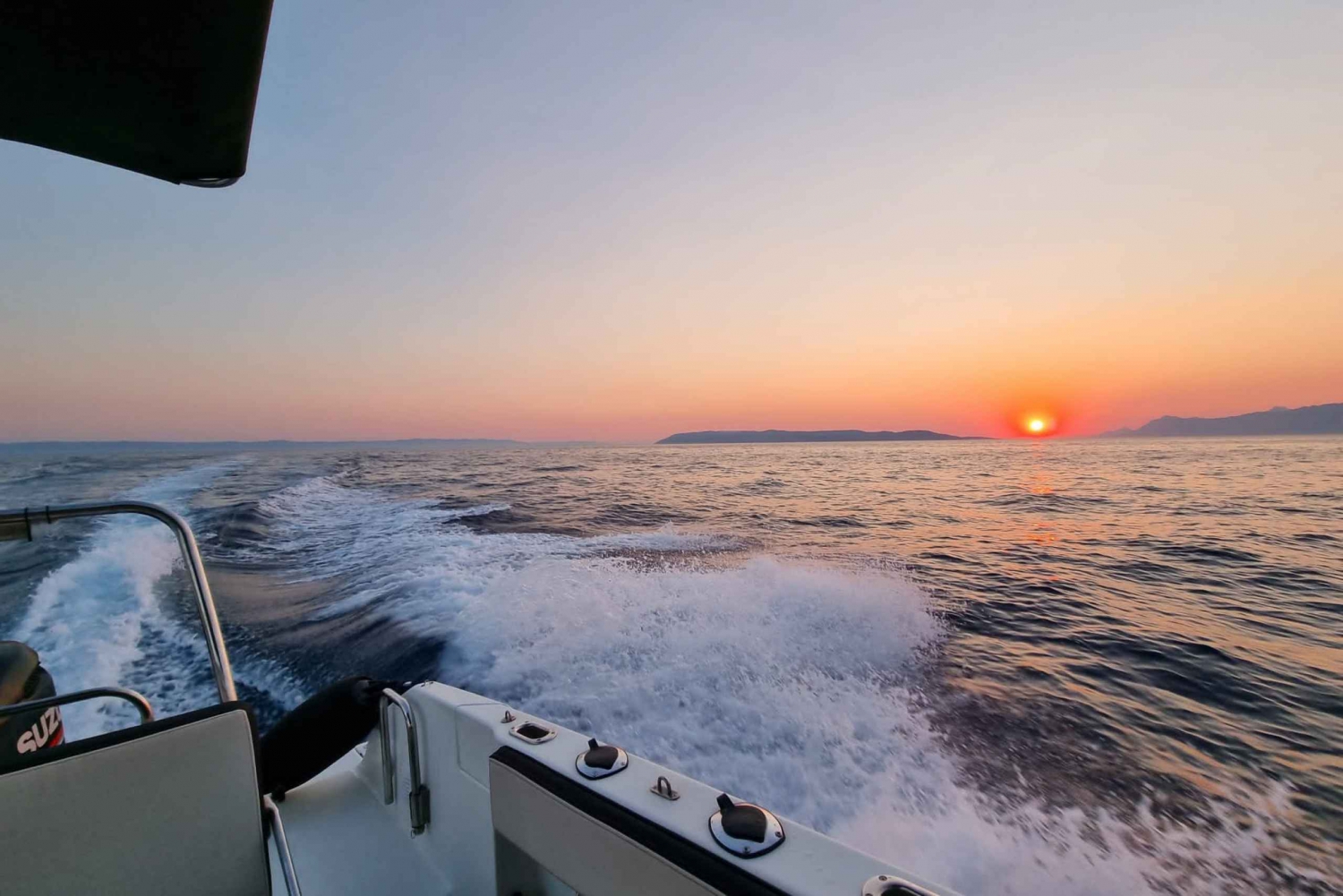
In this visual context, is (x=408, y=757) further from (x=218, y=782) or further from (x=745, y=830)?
(x=745, y=830)

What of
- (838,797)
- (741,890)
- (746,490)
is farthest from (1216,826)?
(746,490)

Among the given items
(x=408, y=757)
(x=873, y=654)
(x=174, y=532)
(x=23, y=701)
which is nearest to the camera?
(x=174, y=532)

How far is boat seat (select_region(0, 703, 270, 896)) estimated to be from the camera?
3.24 feet

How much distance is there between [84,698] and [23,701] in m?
0.97

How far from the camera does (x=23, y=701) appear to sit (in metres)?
1.70

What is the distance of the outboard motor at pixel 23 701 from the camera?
150 centimetres

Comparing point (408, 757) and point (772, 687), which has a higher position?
point (408, 757)

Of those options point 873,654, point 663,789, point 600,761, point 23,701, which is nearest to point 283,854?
point 600,761

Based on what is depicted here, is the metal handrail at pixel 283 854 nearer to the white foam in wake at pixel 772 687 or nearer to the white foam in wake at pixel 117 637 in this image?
the white foam in wake at pixel 772 687

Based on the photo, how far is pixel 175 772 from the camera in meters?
1.15

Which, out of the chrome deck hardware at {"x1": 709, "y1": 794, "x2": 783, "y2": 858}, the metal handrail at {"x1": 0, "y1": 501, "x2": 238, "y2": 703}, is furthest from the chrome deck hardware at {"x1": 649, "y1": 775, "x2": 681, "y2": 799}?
the metal handrail at {"x1": 0, "y1": 501, "x2": 238, "y2": 703}

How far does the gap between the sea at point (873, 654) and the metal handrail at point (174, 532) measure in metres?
1.93

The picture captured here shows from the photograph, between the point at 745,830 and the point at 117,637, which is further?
the point at 117,637

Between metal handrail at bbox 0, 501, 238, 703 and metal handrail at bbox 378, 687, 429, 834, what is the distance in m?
0.46
